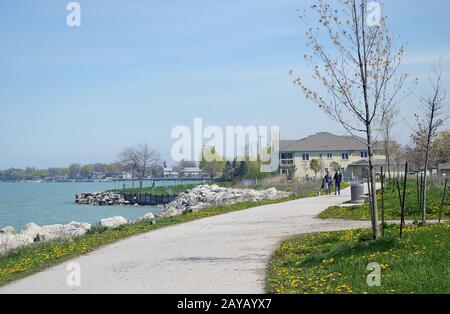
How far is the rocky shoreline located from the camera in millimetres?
24922

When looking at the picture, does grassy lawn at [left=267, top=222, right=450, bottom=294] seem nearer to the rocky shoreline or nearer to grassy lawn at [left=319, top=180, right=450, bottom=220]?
grassy lawn at [left=319, top=180, right=450, bottom=220]

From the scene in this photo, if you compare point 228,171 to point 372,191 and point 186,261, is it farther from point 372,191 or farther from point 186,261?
point 372,191

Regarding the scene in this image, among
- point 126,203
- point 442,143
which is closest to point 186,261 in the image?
point 442,143

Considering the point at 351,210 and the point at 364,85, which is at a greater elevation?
the point at 364,85

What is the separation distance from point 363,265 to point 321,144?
8331 centimetres

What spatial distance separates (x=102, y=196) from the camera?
90.5 metres

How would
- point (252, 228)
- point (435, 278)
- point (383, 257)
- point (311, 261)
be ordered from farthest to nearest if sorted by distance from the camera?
point (252, 228) → point (311, 261) → point (383, 257) → point (435, 278)

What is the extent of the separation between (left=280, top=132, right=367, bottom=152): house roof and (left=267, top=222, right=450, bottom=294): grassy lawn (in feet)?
255

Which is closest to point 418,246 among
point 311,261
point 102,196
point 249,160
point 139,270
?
point 311,261

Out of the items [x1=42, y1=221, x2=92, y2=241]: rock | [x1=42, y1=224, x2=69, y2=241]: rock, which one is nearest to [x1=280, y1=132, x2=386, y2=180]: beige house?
[x1=42, y1=221, x2=92, y2=241]: rock

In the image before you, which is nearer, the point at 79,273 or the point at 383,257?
the point at 383,257

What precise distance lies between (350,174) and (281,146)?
44.1 feet

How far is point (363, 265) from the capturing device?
1068 cm
